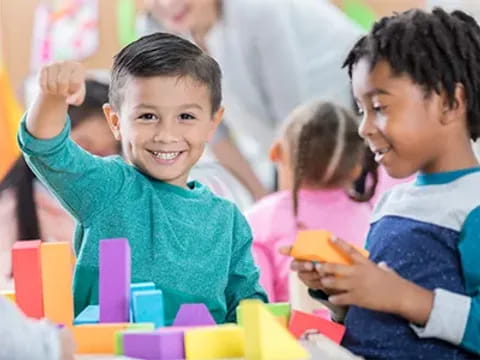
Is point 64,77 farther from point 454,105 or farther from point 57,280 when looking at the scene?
point 454,105

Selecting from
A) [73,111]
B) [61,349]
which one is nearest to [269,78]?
[73,111]

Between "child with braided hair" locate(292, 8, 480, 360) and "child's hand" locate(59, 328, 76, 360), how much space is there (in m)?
0.26

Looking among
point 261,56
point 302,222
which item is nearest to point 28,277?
point 302,222

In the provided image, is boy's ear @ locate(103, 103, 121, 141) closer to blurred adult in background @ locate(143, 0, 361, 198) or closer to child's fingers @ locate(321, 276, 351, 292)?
child's fingers @ locate(321, 276, 351, 292)

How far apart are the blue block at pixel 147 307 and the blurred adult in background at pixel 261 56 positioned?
188 cm

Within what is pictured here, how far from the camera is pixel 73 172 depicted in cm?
119

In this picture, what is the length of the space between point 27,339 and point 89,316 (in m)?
0.25

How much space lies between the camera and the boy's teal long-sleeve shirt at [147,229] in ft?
4.00

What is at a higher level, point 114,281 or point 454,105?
point 454,105

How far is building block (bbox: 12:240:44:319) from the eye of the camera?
→ 43.2 inches

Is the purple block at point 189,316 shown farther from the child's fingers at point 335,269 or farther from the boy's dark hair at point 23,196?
the boy's dark hair at point 23,196

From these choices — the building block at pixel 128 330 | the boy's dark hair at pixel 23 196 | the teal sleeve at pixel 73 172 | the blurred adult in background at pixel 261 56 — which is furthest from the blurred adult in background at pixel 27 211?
the building block at pixel 128 330

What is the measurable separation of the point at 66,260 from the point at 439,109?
0.45 m

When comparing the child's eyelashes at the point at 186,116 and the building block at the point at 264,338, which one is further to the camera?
the child's eyelashes at the point at 186,116
